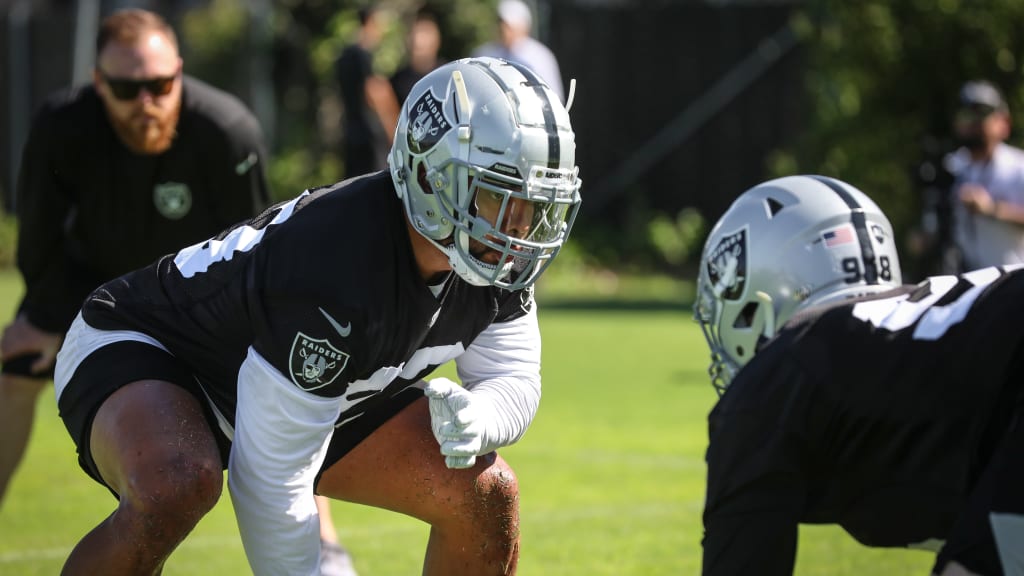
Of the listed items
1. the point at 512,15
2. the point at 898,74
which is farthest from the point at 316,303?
the point at 898,74

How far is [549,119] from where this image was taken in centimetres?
348

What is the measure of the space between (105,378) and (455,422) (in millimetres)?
932

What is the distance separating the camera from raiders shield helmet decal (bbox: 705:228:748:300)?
3.51 m

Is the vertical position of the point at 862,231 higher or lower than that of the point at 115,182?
higher

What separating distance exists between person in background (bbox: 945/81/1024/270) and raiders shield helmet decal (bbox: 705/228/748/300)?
5.99 meters

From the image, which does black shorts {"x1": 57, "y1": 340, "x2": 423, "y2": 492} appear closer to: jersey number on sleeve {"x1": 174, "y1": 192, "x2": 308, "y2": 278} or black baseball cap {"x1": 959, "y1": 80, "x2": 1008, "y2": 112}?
jersey number on sleeve {"x1": 174, "y1": 192, "x2": 308, "y2": 278}

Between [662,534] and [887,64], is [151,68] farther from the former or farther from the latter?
[887,64]

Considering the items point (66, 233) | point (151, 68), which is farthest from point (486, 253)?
point (66, 233)

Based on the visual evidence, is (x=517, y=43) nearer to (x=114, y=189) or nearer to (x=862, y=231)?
(x=114, y=189)

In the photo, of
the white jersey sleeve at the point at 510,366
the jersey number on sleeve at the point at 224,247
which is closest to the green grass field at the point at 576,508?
the white jersey sleeve at the point at 510,366

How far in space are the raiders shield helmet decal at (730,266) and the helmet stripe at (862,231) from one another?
0.95 feet

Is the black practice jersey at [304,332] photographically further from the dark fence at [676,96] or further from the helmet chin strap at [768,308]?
the dark fence at [676,96]

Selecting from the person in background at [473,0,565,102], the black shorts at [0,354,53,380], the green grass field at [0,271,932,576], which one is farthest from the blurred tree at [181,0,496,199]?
the black shorts at [0,354,53,380]

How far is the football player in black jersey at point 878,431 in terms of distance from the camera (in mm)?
2605
